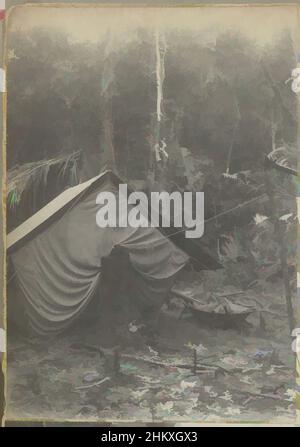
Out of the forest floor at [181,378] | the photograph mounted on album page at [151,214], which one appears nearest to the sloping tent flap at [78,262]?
the photograph mounted on album page at [151,214]

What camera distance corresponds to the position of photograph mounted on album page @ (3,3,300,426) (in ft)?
7.10

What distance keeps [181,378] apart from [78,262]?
64cm

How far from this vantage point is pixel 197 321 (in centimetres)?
218

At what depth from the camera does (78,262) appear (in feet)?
7.18

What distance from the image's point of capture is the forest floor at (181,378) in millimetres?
2158

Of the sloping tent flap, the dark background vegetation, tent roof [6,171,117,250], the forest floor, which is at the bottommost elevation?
the forest floor

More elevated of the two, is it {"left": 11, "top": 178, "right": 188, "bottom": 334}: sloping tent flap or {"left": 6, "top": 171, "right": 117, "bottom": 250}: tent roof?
{"left": 6, "top": 171, "right": 117, "bottom": 250}: tent roof

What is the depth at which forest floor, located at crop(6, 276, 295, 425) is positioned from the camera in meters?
2.16

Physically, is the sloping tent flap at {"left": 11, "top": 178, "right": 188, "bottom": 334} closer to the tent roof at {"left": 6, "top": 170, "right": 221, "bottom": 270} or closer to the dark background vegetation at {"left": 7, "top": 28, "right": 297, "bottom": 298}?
the tent roof at {"left": 6, "top": 170, "right": 221, "bottom": 270}

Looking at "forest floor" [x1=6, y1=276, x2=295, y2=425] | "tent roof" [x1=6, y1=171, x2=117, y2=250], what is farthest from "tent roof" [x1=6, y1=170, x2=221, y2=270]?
"forest floor" [x1=6, y1=276, x2=295, y2=425]

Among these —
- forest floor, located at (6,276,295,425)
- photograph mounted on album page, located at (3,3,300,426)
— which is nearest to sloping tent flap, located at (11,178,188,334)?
photograph mounted on album page, located at (3,3,300,426)

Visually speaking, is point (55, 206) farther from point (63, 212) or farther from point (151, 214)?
point (151, 214)

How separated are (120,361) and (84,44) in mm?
1332

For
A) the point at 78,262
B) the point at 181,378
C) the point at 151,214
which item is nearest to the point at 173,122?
the point at 151,214
